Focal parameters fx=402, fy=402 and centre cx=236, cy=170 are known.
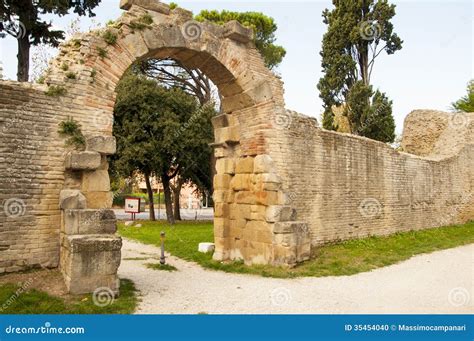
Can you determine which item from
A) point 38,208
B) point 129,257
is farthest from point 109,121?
point 129,257

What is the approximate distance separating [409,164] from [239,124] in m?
8.36

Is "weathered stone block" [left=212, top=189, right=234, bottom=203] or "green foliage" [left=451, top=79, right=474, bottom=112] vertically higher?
"green foliage" [left=451, top=79, right=474, bottom=112]

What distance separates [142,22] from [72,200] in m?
3.81

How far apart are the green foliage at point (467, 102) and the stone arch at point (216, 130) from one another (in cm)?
3363

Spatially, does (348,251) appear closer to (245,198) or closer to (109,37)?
(245,198)

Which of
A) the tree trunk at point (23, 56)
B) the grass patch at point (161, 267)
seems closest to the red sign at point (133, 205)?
the tree trunk at point (23, 56)

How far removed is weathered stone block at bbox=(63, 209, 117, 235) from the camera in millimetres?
6367

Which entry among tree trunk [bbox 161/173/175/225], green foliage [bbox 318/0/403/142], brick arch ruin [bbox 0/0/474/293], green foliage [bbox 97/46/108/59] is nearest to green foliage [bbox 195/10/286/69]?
green foliage [bbox 318/0/403/142]

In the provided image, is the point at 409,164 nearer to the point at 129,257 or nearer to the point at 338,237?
the point at 338,237

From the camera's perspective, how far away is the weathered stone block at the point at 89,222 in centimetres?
637

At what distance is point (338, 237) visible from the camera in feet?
38.4

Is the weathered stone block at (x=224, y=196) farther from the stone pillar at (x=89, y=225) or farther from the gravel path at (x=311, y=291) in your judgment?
the stone pillar at (x=89, y=225)

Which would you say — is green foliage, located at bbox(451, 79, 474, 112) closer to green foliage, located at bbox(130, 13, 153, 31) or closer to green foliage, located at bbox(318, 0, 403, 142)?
green foliage, located at bbox(318, 0, 403, 142)

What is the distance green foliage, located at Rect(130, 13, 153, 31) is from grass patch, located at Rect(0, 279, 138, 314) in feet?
16.5
